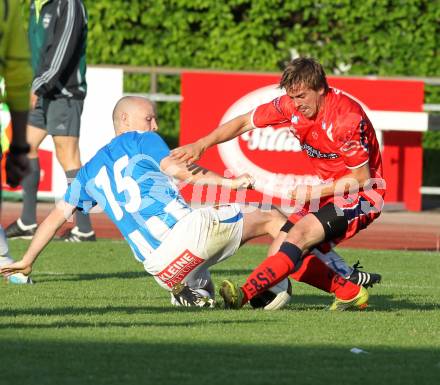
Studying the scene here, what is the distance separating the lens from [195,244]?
26.1 ft

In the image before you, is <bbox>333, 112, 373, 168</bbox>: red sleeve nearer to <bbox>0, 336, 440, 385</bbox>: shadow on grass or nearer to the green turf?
the green turf

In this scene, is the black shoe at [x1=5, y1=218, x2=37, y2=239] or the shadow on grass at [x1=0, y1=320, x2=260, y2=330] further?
the black shoe at [x1=5, y1=218, x2=37, y2=239]

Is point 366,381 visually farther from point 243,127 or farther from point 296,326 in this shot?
point 243,127

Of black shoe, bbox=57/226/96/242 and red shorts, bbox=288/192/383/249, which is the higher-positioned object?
red shorts, bbox=288/192/383/249

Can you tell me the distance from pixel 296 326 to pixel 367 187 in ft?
4.48

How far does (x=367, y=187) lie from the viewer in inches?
331

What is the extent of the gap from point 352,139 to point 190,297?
4.58ft

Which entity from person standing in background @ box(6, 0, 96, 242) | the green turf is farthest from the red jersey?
person standing in background @ box(6, 0, 96, 242)

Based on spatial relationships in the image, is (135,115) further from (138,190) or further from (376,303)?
(376,303)

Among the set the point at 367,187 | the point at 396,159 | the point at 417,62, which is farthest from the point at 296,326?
the point at 417,62

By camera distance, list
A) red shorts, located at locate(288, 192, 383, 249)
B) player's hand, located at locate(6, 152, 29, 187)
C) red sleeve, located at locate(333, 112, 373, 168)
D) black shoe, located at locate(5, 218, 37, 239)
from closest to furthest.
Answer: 1. player's hand, located at locate(6, 152, 29, 187)
2. red sleeve, located at locate(333, 112, 373, 168)
3. red shorts, located at locate(288, 192, 383, 249)
4. black shoe, located at locate(5, 218, 37, 239)

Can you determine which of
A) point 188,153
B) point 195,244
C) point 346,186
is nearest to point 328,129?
point 346,186

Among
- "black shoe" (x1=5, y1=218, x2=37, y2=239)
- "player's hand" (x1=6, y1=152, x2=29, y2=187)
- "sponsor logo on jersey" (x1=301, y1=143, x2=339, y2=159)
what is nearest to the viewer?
"player's hand" (x1=6, y1=152, x2=29, y2=187)

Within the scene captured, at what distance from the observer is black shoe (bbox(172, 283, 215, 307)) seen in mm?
8266
